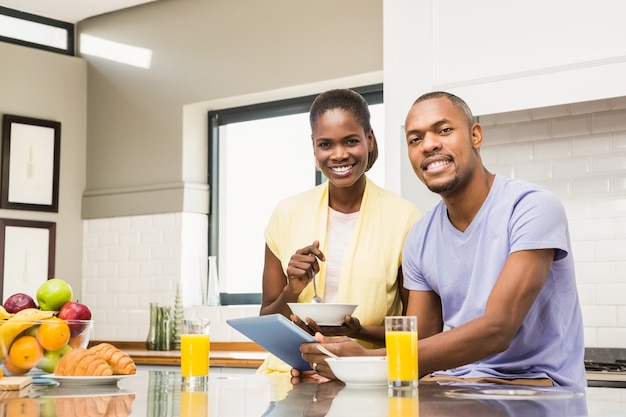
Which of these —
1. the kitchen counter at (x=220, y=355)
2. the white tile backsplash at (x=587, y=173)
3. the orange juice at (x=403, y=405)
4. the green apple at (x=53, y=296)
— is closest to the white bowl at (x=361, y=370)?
the orange juice at (x=403, y=405)

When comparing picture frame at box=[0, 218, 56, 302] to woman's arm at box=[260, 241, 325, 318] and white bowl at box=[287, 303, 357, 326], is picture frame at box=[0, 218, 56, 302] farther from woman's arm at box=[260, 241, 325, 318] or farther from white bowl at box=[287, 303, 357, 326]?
white bowl at box=[287, 303, 357, 326]

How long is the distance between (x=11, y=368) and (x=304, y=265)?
32.1 inches

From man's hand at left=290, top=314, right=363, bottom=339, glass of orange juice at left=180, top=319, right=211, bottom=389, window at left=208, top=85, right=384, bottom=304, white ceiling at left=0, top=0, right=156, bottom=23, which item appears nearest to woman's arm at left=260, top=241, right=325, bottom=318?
man's hand at left=290, top=314, right=363, bottom=339

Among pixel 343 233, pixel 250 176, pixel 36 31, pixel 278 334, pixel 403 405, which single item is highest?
pixel 36 31

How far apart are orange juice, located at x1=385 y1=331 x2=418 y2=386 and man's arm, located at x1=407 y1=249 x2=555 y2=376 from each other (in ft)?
0.88

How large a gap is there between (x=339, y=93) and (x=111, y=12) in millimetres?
3675

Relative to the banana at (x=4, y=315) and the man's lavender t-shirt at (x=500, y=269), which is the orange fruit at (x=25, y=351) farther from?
the man's lavender t-shirt at (x=500, y=269)

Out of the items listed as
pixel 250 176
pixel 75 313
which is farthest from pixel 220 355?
pixel 75 313

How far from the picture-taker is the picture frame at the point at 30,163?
5.64 m

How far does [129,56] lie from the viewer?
592cm

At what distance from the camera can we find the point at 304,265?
253 cm

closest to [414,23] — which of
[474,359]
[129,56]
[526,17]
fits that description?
[526,17]

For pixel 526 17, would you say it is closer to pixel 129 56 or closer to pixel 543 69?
pixel 543 69

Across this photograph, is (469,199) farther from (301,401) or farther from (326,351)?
(301,401)
